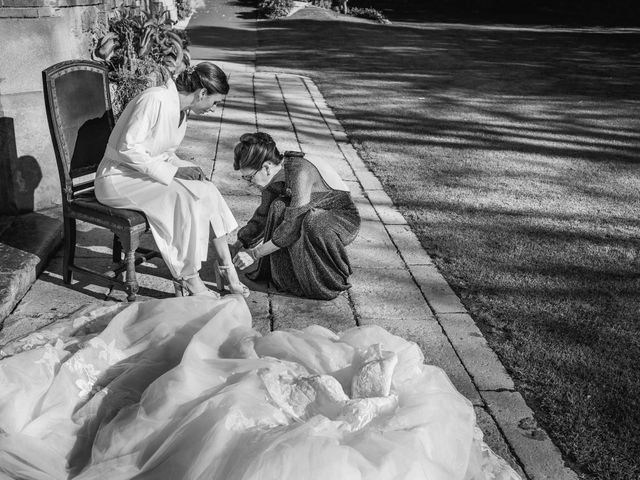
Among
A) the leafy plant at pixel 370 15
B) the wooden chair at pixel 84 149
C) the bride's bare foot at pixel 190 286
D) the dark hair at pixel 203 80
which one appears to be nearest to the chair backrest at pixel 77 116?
the wooden chair at pixel 84 149

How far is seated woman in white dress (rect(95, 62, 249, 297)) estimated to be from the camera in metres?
4.15

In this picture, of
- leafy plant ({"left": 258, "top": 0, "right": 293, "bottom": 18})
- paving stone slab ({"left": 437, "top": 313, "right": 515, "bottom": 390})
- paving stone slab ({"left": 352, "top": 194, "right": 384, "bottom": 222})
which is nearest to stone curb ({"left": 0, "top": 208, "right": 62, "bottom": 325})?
paving stone slab ({"left": 352, "top": 194, "right": 384, "bottom": 222})

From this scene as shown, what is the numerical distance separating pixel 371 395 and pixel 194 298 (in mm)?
1070

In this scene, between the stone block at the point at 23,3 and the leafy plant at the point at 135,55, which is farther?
the leafy plant at the point at 135,55

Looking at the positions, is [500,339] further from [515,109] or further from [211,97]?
[515,109]

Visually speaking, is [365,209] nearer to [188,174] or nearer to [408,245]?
[408,245]

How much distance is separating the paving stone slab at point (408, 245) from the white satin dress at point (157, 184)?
5.59 feet

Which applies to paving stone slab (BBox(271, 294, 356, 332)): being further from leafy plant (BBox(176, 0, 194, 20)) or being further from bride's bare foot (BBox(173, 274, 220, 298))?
leafy plant (BBox(176, 0, 194, 20))

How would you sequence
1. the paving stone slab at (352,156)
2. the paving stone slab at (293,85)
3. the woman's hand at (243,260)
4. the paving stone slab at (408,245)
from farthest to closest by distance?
the paving stone slab at (293,85), the paving stone slab at (352,156), the paving stone slab at (408,245), the woman's hand at (243,260)

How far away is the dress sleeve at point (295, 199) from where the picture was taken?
4.39m

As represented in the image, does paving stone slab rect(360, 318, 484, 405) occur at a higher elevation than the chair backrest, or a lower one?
lower

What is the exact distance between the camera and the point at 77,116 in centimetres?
437

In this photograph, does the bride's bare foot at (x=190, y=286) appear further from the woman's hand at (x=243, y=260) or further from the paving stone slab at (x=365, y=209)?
the paving stone slab at (x=365, y=209)

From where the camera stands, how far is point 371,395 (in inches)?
110
